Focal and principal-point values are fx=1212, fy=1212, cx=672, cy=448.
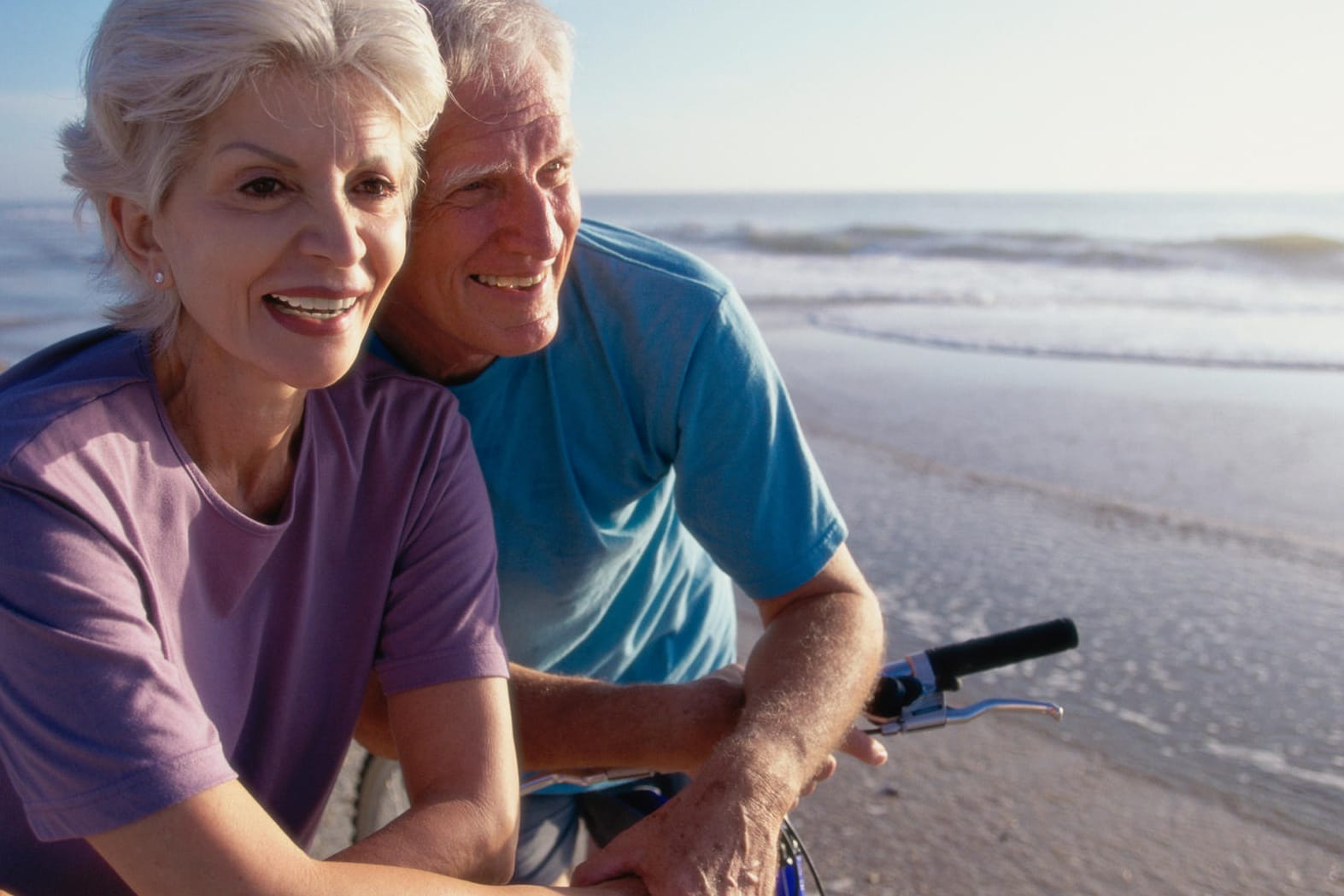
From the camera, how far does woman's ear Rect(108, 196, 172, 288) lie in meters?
1.54

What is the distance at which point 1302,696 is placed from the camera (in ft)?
12.7

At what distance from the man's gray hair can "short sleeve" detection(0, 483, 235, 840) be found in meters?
0.99

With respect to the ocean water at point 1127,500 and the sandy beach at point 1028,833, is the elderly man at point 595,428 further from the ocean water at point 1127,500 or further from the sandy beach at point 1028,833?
the ocean water at point 1127,500

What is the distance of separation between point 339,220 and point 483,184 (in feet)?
1.73

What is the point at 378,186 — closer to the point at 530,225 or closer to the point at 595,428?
the point at 530,225

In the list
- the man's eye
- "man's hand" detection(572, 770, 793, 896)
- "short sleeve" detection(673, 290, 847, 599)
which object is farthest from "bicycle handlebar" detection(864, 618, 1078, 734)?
the man's eye

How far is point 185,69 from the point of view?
55.1 inches

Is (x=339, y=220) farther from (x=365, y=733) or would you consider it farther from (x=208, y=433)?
(x=365, y=733)

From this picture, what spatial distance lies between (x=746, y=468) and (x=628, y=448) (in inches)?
9.2

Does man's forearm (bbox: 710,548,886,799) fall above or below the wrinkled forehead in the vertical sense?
below

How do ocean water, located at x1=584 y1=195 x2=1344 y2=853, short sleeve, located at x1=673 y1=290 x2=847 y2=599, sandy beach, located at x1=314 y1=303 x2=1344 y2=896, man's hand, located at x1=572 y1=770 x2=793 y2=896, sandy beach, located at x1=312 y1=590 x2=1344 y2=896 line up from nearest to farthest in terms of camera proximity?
man's hand, located at x1=572 y1=770 x2=793 y2=896, short sleeve, located at x1=673 y1=290 x2=847 y2=599, sandy beach, located at x1=312 y1=590 x2=1344 y2=896, sandy beach, located at x1=314 y1=303 x2=1344 y2=896, ocean water, located at x1=584 y1=195 x2=1344 y2=853

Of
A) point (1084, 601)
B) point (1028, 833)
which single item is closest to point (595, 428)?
point (1028, 833)

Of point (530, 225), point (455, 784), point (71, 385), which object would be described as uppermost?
point (530, 225)

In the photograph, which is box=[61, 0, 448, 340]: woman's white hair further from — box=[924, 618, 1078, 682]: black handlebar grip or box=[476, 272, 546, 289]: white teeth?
box=[924, 618, 1078, 682]: black handlebar grip
